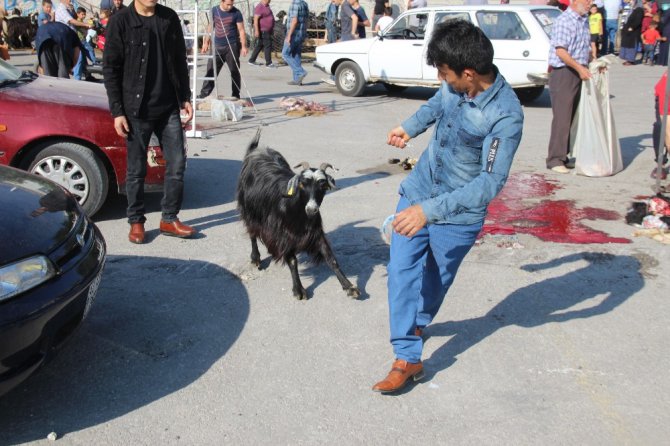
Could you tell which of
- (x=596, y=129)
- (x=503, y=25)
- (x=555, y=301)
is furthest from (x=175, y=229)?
(x=503, y=25)

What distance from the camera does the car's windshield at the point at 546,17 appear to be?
43.6 ft

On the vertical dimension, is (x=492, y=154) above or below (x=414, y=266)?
above

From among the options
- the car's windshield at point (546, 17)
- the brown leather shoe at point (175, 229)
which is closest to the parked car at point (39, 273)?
the brown leather shoe at point (175, 229)

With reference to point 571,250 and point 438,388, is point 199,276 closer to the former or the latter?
point 438,388

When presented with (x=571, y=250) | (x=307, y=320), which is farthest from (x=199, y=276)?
(x=571, y=250)

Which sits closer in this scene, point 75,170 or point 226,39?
point 75,170

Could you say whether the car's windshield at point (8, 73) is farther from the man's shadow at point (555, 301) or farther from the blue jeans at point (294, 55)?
the blue jeans at point (294, 55)

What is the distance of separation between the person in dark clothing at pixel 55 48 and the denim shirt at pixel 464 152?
9.20 metres

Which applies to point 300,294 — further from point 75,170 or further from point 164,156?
point 75,170

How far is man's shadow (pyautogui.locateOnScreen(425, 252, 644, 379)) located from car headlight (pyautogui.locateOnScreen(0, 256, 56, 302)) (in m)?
2.18

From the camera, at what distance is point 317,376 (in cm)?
407

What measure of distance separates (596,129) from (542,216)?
6.86 feet

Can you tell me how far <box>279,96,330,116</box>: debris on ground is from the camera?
1280 centimetres

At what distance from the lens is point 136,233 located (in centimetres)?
613
